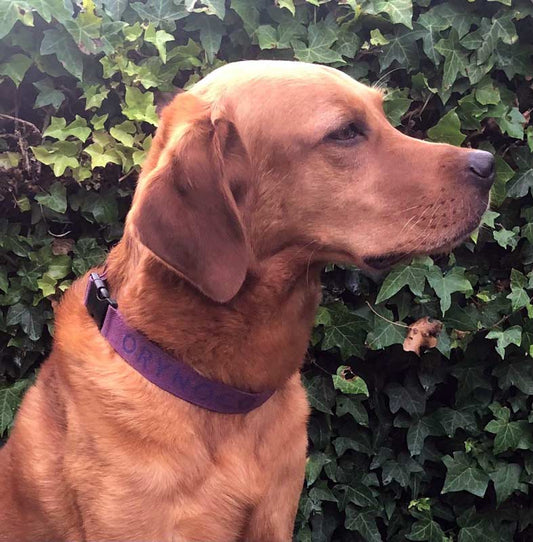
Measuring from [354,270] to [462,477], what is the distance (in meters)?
1.04

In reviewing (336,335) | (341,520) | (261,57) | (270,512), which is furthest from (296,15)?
(341,520)

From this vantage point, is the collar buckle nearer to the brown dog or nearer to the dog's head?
the brown dog

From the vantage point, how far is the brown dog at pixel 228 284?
1.87 meters

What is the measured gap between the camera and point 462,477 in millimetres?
3133

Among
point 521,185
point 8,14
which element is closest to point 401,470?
point 521,185

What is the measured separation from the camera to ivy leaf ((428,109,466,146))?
286 cm

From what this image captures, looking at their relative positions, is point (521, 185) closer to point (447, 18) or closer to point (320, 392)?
point (447, 18)

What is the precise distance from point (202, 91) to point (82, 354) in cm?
84

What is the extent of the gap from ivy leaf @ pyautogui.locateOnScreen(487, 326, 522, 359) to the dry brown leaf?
217 mm

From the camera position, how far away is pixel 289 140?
199cm

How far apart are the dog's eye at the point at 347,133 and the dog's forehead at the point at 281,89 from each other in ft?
0.19

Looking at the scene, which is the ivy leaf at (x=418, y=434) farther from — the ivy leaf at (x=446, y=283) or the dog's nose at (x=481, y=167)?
the dog's nose at (x=481, y=167)

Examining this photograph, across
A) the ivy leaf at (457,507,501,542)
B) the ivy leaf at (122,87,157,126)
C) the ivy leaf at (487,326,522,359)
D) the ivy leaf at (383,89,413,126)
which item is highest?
the ivy leaf at (122,87,157,126)

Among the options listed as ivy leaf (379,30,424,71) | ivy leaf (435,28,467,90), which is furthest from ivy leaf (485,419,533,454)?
ivy leaf (379,30,424,71)
